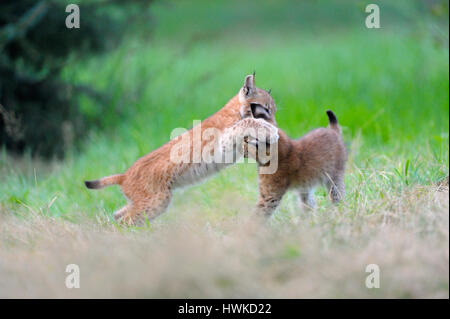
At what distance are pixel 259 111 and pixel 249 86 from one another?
291 millimetres

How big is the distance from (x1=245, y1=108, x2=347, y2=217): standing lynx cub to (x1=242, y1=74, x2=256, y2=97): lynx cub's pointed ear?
0.77 meters

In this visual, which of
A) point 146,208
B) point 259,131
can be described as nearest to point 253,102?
point 259,131

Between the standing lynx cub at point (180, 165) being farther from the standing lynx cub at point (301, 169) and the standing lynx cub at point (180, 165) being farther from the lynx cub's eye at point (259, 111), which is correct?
the standing lynx cub at point (301, 169)

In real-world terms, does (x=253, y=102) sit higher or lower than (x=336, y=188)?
higher

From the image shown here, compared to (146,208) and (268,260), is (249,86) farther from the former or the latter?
(268,260)

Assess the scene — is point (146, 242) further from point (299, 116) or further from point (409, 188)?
point (299, 116)

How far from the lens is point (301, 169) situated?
5547mm

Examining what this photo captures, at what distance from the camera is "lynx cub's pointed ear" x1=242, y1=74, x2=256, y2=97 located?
6207 mm

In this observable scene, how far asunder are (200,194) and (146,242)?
2824mm

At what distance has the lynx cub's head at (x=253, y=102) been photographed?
20.3ft

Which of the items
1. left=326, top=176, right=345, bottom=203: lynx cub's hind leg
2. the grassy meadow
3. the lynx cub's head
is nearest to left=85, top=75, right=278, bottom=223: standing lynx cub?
the lynx cub's head

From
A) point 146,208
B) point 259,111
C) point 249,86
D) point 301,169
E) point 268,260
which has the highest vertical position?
point 249,86

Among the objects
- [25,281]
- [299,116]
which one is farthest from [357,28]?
[25,281]

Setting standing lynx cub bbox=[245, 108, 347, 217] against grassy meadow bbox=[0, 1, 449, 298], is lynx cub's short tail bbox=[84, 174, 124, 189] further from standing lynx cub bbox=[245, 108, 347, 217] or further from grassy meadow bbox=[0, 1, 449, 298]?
standing lynx cub bbox=[245, 108, 347, 217]
